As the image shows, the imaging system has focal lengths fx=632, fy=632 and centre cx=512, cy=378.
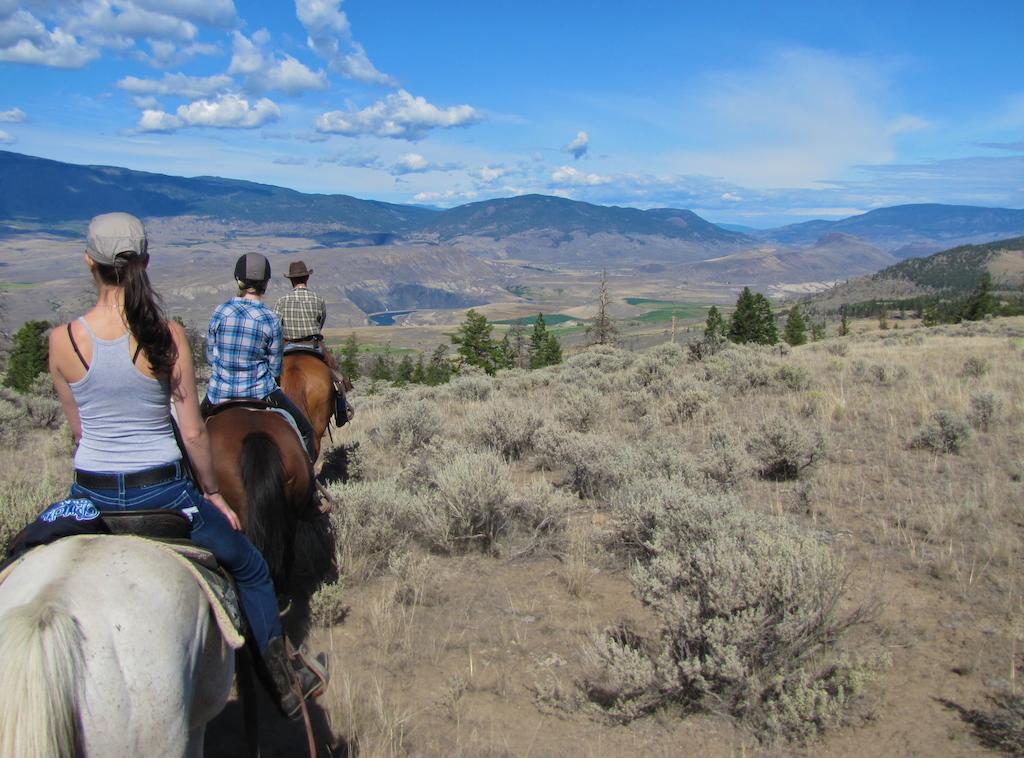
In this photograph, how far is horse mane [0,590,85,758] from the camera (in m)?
1.73

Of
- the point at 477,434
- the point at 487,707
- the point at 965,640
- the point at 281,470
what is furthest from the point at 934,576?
the point at 477,434

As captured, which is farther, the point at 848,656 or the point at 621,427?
the point at 621,427

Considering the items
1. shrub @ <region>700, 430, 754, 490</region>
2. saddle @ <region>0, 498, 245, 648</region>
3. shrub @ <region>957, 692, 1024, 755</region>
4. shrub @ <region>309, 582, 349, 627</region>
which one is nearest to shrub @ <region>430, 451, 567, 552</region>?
shrub @ <region>309, 582, 349, 627</region>

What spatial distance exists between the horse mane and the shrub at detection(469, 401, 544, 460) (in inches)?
263

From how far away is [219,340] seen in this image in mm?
5121

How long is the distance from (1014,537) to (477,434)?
6.12m

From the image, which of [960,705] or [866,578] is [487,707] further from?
[866,578]

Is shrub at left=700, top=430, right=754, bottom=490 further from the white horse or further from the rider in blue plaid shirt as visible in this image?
the white horse

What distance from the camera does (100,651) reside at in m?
1.99

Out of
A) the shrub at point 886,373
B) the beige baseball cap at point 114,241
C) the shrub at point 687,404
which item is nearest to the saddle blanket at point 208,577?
the beige baseball cap at point 114,241

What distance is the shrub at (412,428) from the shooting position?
31.1 ft

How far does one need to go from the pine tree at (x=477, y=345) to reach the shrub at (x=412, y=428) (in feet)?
95.6

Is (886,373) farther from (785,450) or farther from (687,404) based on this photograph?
(785,450)

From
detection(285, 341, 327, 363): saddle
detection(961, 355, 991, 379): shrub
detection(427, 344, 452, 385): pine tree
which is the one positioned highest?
detection(285, 341, 327, 363): saddle
